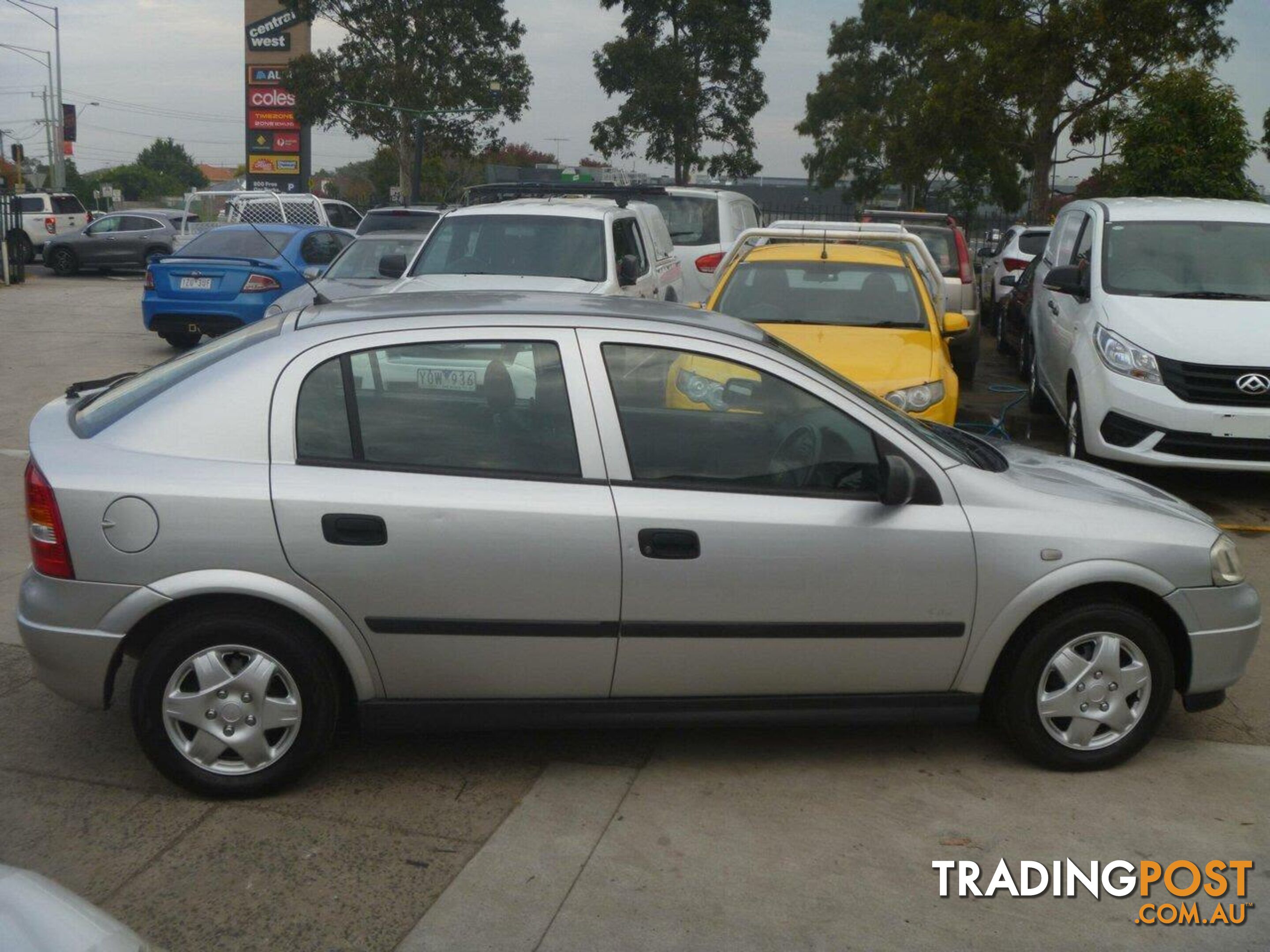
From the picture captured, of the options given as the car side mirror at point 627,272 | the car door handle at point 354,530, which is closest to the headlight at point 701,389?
the car door handle at point 354,530

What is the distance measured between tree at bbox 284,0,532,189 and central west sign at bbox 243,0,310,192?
49.4 ft

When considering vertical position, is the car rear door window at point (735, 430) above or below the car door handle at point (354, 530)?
above

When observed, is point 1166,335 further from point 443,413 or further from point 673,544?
point 443,413

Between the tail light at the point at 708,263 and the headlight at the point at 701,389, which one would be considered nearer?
the headlight at the point at 701,389

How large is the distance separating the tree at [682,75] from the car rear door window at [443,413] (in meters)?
31.4

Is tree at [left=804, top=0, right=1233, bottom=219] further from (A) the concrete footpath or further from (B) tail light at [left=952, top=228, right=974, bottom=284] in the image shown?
(A) the concrete footpath

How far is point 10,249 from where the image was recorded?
84.4 feet

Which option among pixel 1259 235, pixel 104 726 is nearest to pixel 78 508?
pixel 104 726

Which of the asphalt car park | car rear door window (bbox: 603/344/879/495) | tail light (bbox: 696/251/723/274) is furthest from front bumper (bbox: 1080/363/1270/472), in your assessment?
tail light (bbox: 696/251/723/274)

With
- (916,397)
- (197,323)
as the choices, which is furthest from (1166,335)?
(197,323)

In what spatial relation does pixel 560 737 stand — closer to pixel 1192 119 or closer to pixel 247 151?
pixel 1192 119

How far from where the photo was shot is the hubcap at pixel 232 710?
4184 mm

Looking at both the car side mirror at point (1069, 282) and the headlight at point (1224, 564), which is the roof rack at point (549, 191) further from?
the headlight at point (1224, 564)

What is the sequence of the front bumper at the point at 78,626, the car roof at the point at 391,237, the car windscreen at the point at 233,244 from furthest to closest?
the car windscreen at the point at 233,244
the car roof at the point at 391,237
the front bumper at the point at 78,626
